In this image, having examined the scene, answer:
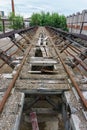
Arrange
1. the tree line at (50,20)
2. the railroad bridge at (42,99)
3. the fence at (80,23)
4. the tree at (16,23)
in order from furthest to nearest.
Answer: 1. the tree line at (50,20)
2. the tree at (16,23)
3. the fence at (80,23)
4. the railroad bridge at (42,99)

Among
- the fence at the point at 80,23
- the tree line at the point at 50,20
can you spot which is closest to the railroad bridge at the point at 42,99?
the fence at the point at 80,23

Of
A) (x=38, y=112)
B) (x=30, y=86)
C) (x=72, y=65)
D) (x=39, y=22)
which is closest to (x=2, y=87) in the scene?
(x=30, y=86)

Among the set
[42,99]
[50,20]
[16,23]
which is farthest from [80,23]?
[50,20]

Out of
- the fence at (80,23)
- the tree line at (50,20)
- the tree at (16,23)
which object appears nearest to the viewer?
the fence at (80,23)

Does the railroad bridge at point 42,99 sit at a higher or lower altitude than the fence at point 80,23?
lower

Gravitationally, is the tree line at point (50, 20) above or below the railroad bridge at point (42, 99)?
above

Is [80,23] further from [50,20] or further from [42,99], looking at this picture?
[50,20]

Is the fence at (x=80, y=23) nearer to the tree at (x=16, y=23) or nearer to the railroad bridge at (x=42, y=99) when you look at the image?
the tree at (x=16, y=23)

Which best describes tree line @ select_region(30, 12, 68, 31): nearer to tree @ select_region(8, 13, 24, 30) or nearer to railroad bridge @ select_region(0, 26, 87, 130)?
tree @ select_region(8, 13, 24, 30)

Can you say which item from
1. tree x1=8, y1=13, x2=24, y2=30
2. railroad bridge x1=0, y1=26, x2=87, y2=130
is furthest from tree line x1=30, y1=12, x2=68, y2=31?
railroad bridge x1=0, y1=26, x2=87, y2=130

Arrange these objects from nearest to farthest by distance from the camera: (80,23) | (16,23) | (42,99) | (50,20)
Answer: (42,99) → (80,23) → (16,23) → (50,20)

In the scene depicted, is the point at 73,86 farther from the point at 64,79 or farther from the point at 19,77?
the point at 19,77

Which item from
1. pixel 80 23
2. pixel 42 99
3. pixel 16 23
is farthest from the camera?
pixel 16 23

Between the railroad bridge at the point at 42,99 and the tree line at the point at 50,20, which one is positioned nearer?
the railroad bridge at the point at 42,99
